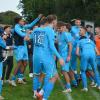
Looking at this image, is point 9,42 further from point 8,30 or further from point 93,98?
point 93,98

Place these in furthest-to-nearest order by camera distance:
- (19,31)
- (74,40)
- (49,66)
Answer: (74,40) < (19,31) < (49,66)

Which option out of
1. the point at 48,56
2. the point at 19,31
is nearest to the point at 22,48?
the point at 19,31

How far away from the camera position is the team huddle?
9.87 metres

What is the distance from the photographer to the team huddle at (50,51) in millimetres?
9867

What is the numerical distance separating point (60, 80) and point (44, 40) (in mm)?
4406

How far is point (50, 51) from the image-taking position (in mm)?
9852

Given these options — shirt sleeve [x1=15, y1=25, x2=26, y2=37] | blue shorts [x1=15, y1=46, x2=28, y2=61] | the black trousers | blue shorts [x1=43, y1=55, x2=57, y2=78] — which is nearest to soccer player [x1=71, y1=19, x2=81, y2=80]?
blue shorts [x1=15, y1=46, x2=28, y2=61]

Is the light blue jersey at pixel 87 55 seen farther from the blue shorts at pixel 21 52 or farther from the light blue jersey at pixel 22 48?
the blue shorts at pixel 21 52

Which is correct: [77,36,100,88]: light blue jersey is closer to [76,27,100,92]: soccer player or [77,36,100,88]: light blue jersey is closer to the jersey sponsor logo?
[76,27,100,92]: soccer player

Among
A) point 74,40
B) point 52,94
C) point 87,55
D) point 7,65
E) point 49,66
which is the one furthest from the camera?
point 74,40

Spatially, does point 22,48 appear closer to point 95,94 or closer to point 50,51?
point 95,94

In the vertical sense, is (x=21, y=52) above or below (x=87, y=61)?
above

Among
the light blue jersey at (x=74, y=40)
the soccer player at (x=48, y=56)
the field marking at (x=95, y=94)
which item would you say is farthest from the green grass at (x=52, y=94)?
the soccer player at (x=48, y=56)

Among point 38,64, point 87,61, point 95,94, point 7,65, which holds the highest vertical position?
→ point 38,64
